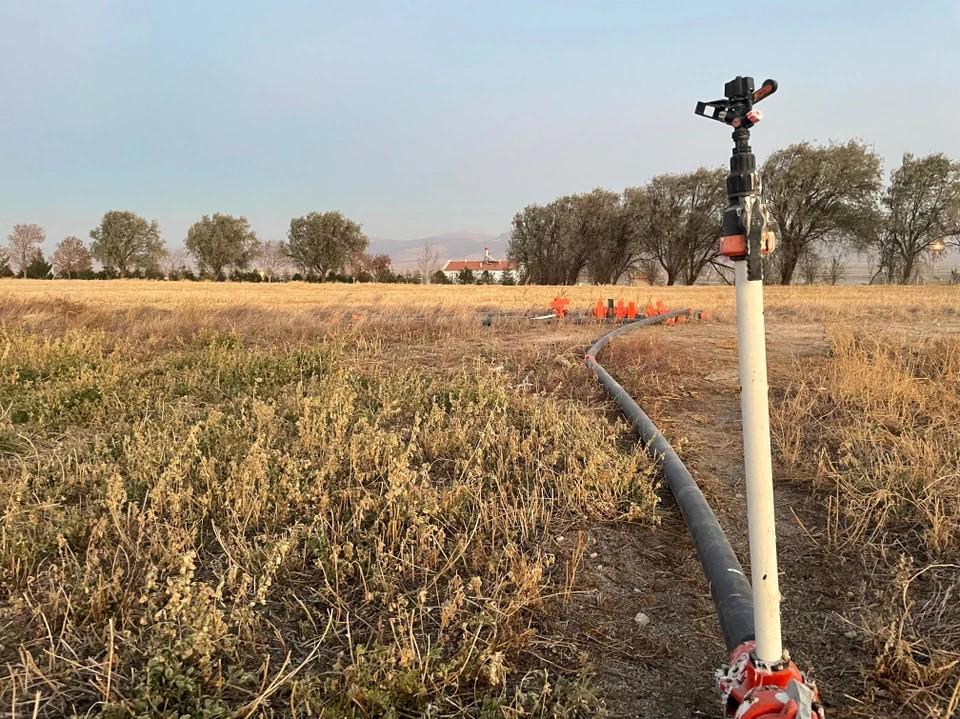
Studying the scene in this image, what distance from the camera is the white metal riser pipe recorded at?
1479 mm

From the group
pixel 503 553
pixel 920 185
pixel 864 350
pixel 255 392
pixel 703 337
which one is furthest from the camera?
pixel 920 185

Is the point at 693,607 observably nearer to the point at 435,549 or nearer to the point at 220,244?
the point at 435,549

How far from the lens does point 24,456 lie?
368cm

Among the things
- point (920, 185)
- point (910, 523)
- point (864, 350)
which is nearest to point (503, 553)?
point (910, 523)

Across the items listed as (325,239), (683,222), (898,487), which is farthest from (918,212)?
(325,239)

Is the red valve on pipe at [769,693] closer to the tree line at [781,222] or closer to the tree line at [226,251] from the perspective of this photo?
the tree line at [781,222]

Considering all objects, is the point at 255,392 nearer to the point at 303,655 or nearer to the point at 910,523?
the point at 303,655

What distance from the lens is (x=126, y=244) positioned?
63.8 m

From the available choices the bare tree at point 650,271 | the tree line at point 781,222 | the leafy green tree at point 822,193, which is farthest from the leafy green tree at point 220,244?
the leafy green tree at point 822,193

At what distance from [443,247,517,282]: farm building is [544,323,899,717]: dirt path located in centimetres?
5283

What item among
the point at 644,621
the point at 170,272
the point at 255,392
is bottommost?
the point at 644,621

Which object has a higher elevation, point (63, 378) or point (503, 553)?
point (63, 378)

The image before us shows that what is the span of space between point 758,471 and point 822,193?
42.6 m

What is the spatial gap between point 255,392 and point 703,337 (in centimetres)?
759
